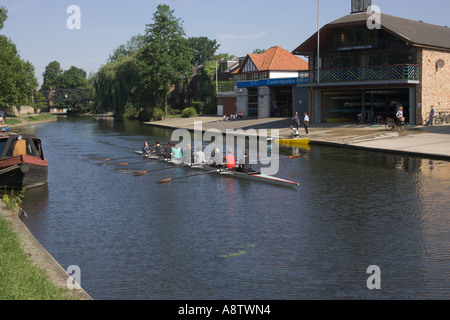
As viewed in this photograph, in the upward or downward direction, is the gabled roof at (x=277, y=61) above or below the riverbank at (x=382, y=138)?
above

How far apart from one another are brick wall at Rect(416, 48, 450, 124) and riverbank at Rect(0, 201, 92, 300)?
3419 centimetres

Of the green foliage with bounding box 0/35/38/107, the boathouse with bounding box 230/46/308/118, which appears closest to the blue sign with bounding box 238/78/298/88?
the boathouse with bounding box 230/46/308/118

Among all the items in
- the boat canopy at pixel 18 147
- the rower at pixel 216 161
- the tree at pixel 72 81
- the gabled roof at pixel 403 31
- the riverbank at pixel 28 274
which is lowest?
the riverbank at pixel 28 274

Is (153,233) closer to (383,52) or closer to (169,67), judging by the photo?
(383,52)

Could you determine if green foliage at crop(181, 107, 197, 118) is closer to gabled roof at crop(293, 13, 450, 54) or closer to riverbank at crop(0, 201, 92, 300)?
gabled roof at crop(293, 13, 450, 54)

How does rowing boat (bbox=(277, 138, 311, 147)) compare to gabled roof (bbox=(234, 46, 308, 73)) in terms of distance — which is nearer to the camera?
rowing boat (bbox=(277, 138, 311, 147))

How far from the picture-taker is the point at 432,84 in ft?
132

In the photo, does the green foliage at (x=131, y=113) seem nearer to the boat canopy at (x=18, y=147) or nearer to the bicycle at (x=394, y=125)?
the bicycle at (x=394, y=125)

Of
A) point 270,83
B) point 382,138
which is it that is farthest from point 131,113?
Result: point 382,138

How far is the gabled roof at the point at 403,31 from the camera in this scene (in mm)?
39438

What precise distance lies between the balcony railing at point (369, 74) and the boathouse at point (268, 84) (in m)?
11.0

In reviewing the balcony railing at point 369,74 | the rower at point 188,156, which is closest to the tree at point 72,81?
the balcony railing at point 369,74

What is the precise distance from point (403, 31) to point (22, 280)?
3787cm

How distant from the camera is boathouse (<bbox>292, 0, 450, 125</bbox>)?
3925cm
